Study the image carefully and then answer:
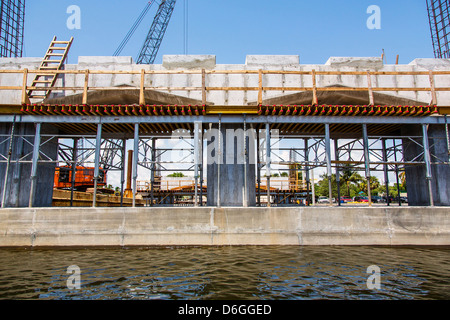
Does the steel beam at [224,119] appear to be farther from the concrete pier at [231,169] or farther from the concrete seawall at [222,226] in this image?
the concrete seawall at [222,226]

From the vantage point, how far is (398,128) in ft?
57.6

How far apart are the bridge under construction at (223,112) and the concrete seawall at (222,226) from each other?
6.28ft

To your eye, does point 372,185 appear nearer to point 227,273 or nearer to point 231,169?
point 231,169

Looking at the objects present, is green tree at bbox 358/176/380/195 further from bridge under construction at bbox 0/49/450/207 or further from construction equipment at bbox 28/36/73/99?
construction equipment at bbox 28/36/73/99

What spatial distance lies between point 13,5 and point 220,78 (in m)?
51.5

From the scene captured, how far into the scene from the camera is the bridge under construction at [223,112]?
1434cm

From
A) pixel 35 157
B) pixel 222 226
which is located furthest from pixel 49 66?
pixel 222 226

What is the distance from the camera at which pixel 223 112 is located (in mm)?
14484

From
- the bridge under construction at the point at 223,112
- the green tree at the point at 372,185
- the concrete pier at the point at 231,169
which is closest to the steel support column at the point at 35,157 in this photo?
the bridge under construction at the point at 223,112

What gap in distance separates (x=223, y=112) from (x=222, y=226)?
18.6ft

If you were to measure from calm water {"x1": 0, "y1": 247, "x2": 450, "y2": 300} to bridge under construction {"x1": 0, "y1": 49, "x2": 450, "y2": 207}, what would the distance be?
4093 mm

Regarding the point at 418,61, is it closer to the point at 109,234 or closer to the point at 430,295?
the point at 430,295

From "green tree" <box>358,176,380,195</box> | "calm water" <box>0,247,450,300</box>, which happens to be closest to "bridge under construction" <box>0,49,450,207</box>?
"calm water" <box>0,247,450,300</box>
